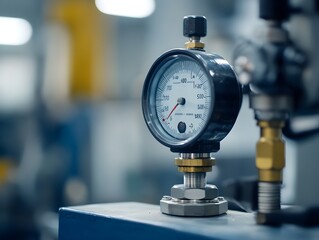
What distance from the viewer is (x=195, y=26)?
987mm

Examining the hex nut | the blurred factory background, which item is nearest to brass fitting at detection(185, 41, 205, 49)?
the hex nut

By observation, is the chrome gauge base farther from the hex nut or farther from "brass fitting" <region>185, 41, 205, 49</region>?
"brass fitting" <region>185, 41, 205, 49</region>

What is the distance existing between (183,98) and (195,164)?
10cm

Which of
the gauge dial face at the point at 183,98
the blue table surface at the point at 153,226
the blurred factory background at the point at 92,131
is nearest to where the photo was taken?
the blue table surface at the point at 153,226

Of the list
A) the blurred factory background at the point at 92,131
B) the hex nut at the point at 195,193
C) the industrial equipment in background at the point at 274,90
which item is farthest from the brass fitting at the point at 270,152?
the blurred factory background at the point at 92,131

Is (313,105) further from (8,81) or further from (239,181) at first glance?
(8,81)

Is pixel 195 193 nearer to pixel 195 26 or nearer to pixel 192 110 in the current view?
pixel 192 110

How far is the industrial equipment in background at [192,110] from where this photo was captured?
3.03 feet

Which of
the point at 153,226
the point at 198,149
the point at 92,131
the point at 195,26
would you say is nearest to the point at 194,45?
the point at 195,26

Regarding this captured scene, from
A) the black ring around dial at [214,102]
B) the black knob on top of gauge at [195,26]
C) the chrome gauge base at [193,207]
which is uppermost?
the black knob on top of gauge at [195,26]

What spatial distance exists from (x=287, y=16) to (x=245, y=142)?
3.10 m

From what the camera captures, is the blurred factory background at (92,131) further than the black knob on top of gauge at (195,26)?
Yes

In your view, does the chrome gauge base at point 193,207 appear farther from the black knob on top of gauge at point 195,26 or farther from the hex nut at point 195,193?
the black knob on top of gauge at point 195,26

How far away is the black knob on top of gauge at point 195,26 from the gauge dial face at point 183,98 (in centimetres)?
5
